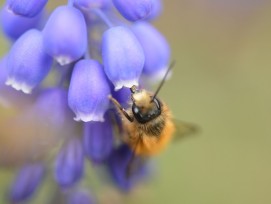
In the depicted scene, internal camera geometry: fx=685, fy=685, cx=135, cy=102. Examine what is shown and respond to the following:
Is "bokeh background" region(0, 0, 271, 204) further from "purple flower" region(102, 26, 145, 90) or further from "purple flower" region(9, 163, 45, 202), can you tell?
"purple flower" region(102, 26, 145, 90)

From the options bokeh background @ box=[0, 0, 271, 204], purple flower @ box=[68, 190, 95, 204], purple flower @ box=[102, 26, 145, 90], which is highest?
purple flower @ box=[102, 26, 145, 90]

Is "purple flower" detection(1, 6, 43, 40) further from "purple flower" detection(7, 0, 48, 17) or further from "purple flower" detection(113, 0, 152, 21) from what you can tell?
"purple flower" detection(113, 0, 152, 21)

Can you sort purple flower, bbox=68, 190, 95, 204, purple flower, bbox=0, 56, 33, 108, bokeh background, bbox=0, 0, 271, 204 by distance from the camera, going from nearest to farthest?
purple flower, bbox=0, 56, 33, 108 → purple flower, bbox=68, 190, 95, 204 → bokeh background, bbox=0, 0, 271, 204

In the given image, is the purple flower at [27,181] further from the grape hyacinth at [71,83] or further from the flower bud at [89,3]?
the flower bud at [89,3]

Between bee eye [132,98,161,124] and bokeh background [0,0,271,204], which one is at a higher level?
bee eye [132,98,161,124]

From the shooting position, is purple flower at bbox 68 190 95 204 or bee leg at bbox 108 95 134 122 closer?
bee leg at bbox 108 95 134 122

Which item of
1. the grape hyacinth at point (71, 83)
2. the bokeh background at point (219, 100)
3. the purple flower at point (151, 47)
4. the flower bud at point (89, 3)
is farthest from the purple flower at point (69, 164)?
the bokeh background at point (219, 100)

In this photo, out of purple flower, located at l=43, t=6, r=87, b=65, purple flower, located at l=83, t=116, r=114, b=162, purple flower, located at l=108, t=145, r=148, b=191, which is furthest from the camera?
purple flower, located at l=108, t=145, r=148, b=191

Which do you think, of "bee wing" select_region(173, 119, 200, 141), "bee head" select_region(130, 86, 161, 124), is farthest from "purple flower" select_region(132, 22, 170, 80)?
"bee wing" select_region(173, 119, 200, 141)

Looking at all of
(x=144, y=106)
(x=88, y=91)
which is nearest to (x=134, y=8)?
(x=88, y=91)
